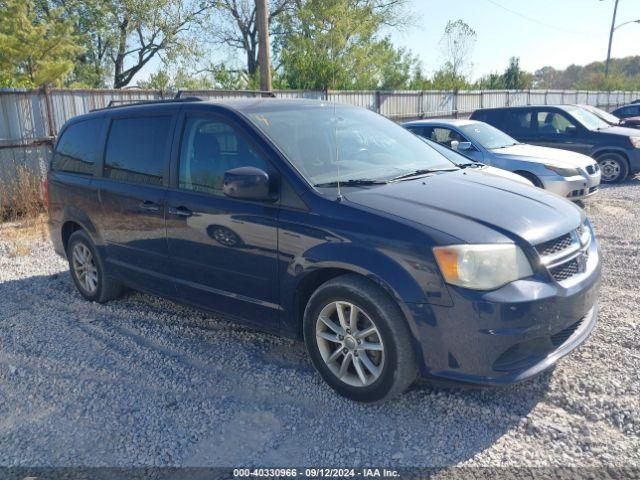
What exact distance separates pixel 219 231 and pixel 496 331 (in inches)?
77.0

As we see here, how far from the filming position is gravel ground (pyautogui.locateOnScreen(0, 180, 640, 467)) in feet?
9.51

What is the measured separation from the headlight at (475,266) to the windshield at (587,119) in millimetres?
9937

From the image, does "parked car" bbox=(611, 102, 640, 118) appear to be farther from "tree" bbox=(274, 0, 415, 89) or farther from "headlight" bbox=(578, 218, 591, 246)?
"headlight" bbox=(578, 218, 591, 246)

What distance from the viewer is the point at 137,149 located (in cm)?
457

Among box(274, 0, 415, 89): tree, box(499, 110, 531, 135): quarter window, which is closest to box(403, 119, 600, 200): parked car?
box(499, 110, 531, 135): quarter window

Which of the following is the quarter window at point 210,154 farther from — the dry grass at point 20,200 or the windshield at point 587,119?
the windshield at point 587,119

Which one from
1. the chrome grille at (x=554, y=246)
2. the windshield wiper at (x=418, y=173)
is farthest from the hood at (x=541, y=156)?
the chrome grille at (x=554, y=246)

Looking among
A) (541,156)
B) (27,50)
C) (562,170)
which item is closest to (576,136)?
(541,156)

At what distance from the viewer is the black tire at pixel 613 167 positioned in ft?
37.5

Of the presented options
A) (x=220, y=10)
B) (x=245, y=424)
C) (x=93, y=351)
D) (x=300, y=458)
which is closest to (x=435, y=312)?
(x=300, y=458)

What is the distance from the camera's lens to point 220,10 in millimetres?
29359

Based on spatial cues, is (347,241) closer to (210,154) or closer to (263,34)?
(210,154)

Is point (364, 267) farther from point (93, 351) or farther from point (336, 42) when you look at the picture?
point (336, 42)

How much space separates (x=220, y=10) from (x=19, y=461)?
29.9 metres
